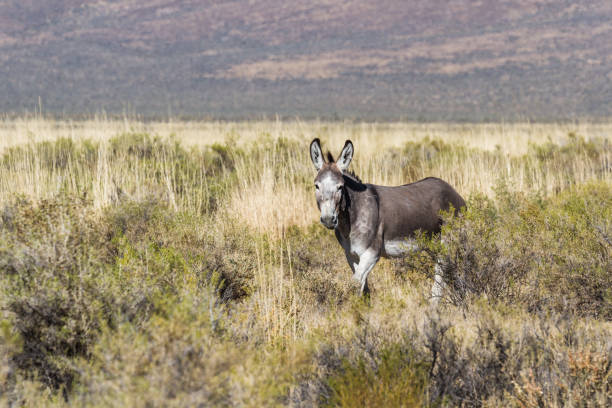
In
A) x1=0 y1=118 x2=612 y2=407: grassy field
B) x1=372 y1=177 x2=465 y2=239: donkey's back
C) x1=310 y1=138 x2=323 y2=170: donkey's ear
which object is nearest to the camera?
x1=0 y1=118 x2=612 y2=407: grassy field

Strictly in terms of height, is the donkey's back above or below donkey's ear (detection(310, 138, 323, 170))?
below

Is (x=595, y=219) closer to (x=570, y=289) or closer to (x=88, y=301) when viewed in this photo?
(x=570, y=289)

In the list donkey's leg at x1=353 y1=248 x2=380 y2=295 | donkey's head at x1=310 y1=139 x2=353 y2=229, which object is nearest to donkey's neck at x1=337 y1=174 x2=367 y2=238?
donkey's head at x1=310 y1=139 x2=353 y2=229

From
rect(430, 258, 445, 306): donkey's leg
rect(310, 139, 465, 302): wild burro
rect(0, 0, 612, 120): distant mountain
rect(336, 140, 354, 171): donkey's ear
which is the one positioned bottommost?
rect(430, 258, 445, 306): donkey's leg

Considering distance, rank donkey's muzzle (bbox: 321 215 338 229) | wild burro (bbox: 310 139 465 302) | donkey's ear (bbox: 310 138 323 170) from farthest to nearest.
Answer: donkey's ear (bbox: 310 138 323 170) → wild burro (bbox: 310 139 465 302) → donkey's muzzle (bbox: 321 215 338 229)

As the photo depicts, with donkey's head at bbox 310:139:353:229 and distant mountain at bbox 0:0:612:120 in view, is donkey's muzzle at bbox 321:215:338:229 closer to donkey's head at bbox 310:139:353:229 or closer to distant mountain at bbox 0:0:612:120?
donkey's head at bbox 310:139:353:229

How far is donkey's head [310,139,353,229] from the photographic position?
5.58m

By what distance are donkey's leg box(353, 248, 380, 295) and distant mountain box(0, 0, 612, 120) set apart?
5358 centimetres

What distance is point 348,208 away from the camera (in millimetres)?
6152

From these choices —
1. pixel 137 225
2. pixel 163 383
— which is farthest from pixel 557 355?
pixel 137 225

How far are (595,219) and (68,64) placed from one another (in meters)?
119

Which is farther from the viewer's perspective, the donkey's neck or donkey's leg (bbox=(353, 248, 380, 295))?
the donkey's neck

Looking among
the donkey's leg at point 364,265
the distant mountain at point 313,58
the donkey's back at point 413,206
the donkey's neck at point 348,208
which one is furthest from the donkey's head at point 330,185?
the distant mountain at point 313,58

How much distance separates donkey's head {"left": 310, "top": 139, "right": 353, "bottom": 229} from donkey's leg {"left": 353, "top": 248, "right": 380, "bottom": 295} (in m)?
0.55
